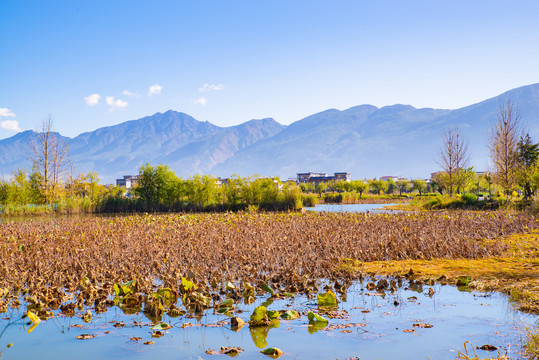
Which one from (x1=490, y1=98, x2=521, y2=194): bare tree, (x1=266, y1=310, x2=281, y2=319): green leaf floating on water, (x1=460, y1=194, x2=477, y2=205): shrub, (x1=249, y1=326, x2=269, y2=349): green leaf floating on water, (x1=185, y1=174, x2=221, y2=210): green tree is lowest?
(x1=249, y1=326, x2=269, y2=349): green leaf floating on water

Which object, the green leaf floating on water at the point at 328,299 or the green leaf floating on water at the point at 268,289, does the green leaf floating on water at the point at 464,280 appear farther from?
the green leaf floating on water at the point at 268,289

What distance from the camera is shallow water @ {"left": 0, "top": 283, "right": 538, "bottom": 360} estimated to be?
4961mm

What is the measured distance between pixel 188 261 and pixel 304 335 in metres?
4.43

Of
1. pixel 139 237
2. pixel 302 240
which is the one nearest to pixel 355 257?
pixel 302 240

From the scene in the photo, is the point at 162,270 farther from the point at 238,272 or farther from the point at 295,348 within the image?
the point at 295,348

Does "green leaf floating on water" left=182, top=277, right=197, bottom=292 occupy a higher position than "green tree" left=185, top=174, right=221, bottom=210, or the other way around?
"green tree" left=185, top=174, right=221, bottom=210

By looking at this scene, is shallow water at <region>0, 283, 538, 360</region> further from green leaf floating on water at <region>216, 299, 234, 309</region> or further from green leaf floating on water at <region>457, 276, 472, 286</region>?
green leaf floating on water at <region>457, 276, 472, 286</region>

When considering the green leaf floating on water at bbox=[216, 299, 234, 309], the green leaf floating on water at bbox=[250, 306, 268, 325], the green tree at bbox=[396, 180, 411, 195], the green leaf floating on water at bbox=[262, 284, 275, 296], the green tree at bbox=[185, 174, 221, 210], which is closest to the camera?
the green leaf floating on water at bbox=[250, 306, 268, 325]

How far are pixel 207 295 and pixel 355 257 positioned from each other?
437cm

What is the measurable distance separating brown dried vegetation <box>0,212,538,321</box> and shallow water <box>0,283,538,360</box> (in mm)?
448

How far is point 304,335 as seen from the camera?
551 cm

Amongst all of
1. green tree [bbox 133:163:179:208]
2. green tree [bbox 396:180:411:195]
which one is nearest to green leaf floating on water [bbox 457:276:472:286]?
green tree [bbox 133:163:179:208]

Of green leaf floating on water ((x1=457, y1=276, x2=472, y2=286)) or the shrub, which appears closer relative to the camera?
green leaf floating on water ((x1=457, y1=276, x2=472, y2=286))

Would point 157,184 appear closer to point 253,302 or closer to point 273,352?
point 253,302
